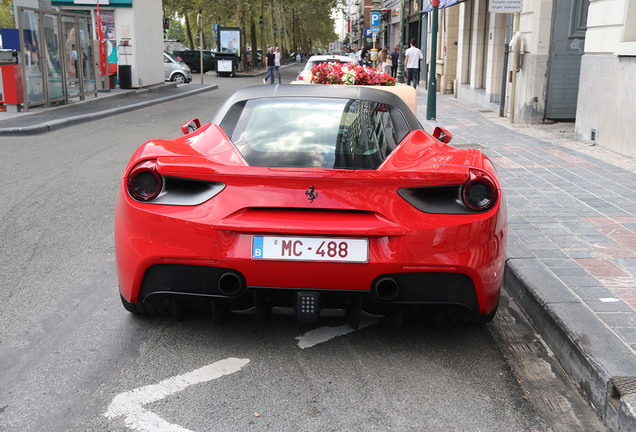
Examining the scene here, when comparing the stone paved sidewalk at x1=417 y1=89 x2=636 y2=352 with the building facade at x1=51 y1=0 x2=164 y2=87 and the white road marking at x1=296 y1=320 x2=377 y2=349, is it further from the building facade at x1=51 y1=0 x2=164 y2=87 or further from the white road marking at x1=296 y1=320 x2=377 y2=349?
the building facade at x1=51 y1=0 x2=164 y2=87

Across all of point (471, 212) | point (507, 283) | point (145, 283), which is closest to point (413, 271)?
point (471, 212)

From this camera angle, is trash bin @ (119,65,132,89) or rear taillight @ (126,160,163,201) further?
trash bin @ (119,65,132,89)

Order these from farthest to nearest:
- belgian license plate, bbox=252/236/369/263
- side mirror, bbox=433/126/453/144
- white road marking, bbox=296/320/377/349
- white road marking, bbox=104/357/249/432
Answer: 1. side mirror, bbox=433/126/453/144
2. white road marking, bbox=296/320/377/349
3. belgian license plate, bbox=252/236/369/263
4. white road marking, bbox=104/357/249/432

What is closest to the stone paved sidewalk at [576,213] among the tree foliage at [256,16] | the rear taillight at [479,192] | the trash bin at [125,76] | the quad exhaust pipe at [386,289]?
the rear taillight at [479,192]

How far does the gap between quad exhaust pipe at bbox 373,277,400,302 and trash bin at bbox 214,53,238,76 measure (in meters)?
40.1

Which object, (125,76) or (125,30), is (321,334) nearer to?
(125,76)

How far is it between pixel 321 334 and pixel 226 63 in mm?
39647

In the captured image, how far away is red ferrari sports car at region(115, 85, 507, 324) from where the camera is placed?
130 inches

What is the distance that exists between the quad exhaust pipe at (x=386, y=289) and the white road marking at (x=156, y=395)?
2.49ft

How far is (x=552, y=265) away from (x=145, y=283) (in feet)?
9.06

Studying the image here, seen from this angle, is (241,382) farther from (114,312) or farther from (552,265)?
(552,265)

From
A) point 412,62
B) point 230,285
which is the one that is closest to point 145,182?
point 230,285

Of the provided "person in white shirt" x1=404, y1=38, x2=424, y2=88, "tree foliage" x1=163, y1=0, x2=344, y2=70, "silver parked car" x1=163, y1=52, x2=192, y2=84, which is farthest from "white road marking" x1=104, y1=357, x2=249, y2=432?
"tree foliage" x1=163, y1=0, x2=344, y2=70

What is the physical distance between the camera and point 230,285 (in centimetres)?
342
